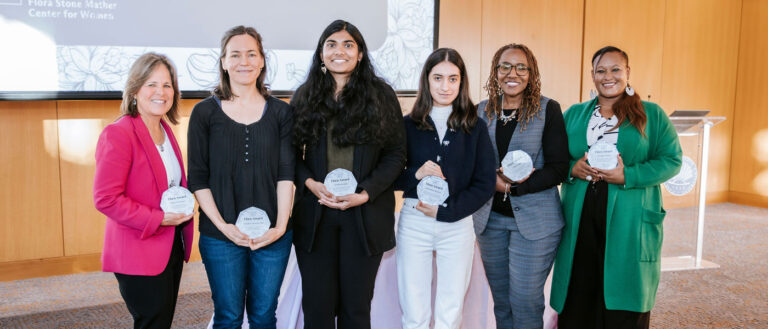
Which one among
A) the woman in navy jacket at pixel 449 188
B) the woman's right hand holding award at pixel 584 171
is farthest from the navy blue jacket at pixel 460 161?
the woman's right hand holding award at pixel 584 171

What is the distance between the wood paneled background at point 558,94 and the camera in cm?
379

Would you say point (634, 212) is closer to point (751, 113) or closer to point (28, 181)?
point (28, 181)

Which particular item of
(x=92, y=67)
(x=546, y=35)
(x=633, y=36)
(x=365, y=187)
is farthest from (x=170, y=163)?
(x=633, y=36)

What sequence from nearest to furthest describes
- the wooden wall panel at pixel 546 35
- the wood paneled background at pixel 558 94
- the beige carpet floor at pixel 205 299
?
the beige carpet floor at pixel 205 299 < the wood paneled background at pixel 558 94 < the wooden wall panel at pixel 546 35

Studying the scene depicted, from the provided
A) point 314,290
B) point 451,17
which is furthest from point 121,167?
point 451,17

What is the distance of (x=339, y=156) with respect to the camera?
193cm

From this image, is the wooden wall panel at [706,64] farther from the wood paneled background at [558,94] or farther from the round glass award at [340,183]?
the round glass award at [340,183]

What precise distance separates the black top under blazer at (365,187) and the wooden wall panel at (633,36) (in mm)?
4514

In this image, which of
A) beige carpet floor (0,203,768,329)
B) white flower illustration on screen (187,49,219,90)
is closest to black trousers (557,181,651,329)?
beige carpet floor (0,203,768,329)

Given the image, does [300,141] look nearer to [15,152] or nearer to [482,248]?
[482,248]

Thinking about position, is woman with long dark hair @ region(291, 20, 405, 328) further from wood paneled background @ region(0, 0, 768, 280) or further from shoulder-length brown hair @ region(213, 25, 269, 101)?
wood paneled background @ region(0, 0, 768, 280)

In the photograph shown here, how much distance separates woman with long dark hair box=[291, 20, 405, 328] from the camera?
1.89 meters

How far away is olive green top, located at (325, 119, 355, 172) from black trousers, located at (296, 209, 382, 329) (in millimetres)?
170

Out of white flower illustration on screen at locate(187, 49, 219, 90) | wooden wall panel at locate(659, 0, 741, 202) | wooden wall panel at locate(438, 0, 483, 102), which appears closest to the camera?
white flower illustration on screen at locate(187, 49, 219, 90)
